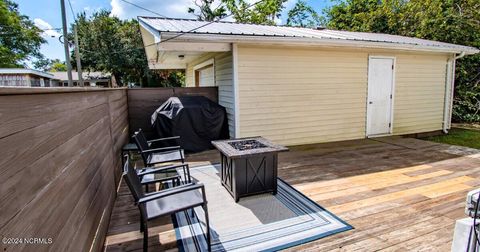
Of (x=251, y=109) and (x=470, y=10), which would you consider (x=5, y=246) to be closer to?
(x=251, y=109)

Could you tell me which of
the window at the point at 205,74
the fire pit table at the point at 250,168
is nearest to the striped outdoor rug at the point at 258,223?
the fire pit table at the point at 250,168

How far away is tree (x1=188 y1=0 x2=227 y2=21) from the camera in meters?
19.7

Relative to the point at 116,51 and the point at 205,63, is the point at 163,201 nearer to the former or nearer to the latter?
the point at 205,63

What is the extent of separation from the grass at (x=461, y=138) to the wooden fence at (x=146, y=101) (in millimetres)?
5969

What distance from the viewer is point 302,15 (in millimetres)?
20266

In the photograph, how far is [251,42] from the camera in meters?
4.97

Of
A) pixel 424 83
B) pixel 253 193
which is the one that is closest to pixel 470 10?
pixel 424 83

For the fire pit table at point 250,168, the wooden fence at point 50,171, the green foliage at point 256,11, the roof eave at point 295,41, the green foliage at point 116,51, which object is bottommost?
the fire pit table at point 250,168

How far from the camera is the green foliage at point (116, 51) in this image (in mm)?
19438

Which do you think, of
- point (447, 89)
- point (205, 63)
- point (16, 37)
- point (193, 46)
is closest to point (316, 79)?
point (193, 46)

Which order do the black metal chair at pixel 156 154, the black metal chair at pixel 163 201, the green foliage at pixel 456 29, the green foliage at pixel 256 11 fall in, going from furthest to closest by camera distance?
the green foliage at pixel 256 11 → the green foliage at pixel 456 29 → the black metal chair at pixel 156 154 → the black metal chair at pixel 163 201

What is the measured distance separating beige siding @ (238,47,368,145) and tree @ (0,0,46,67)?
25.3 metres

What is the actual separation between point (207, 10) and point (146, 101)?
1599cm

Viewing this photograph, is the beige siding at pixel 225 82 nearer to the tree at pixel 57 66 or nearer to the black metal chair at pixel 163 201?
the black metal chair at pixel 163 201
